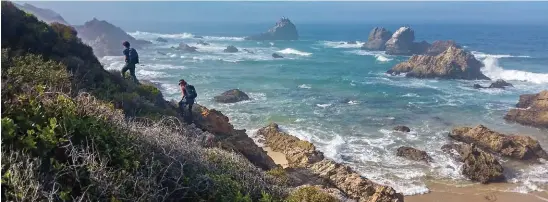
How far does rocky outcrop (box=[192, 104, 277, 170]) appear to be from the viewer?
42.9 feet

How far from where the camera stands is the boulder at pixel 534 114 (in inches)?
1051

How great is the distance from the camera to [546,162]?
20.2 m

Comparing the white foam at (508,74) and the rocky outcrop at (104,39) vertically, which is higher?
the rocky outcrop at (104,39)

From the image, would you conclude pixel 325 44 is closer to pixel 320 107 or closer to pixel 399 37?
pixel 399 37

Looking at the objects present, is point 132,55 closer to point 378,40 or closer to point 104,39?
point 104,39

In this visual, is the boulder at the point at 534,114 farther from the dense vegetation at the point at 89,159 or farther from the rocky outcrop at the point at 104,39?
the rocky outcrop at the point at 104,39

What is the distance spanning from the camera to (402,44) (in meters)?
64.8

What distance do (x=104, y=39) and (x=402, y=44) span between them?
136 ft

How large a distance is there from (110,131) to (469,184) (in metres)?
15.1

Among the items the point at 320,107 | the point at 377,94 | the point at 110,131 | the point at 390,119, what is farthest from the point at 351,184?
the point at 377,94

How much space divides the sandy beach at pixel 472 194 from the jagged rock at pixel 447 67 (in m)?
27.7

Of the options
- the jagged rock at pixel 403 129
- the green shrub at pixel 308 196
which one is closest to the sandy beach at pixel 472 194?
the jagged rock at pixel 403 129

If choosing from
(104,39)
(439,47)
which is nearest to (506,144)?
(439,47)

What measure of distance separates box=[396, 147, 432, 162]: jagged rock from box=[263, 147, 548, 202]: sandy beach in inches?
102
